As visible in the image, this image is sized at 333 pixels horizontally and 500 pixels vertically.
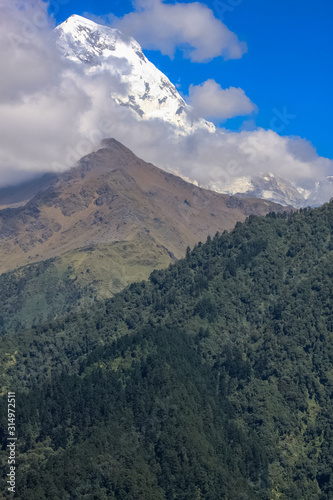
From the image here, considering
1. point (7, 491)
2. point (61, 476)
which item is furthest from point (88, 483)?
point (7, 491)

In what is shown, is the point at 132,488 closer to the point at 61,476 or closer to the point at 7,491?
the point at 61,476

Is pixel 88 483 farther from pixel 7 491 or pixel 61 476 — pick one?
pixel 7 491

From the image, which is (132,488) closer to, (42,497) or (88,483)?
(88,483)

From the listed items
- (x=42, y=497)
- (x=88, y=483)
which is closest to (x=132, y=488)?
(x=88, y=483)

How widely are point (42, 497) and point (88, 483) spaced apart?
13260mm

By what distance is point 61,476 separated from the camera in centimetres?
19975

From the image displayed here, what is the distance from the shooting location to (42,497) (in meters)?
192

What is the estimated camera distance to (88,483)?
198 metres

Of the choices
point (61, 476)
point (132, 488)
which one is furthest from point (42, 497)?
point (132, 488)

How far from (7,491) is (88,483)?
74.3ft

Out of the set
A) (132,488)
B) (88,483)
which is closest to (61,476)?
(88,483)

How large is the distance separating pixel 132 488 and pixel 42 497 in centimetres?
2426

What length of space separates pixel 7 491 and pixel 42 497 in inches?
537

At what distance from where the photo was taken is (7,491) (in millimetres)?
199500
